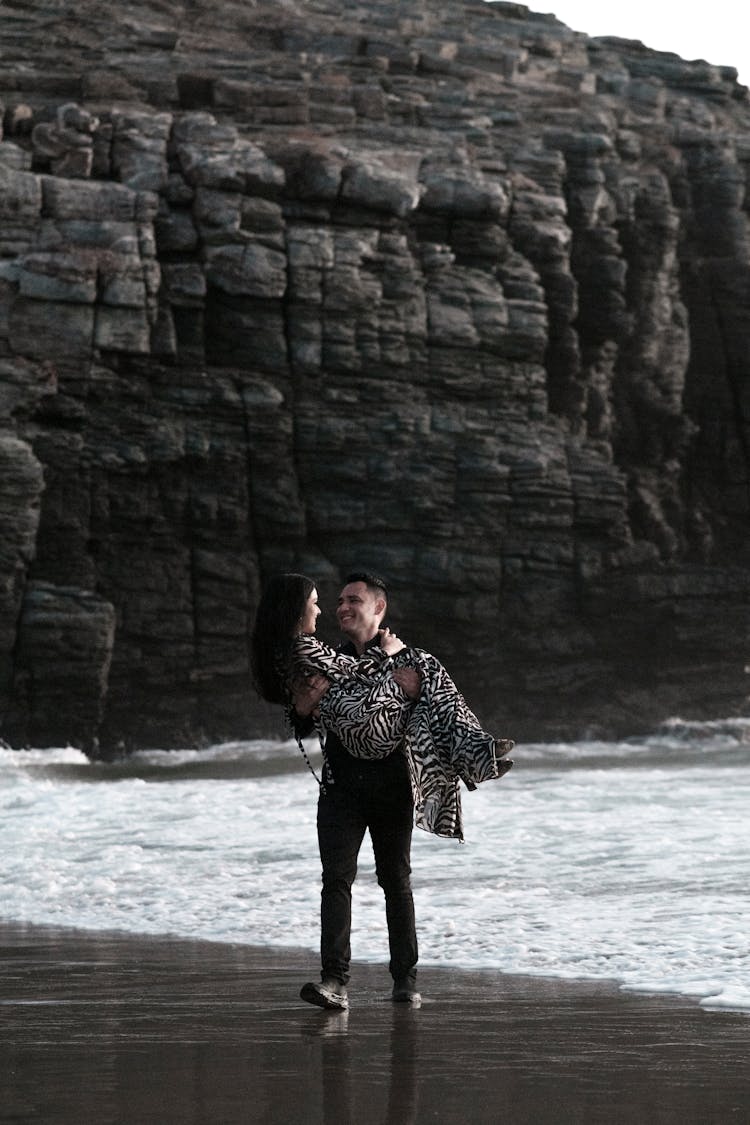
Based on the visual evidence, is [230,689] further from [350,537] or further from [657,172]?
[657,172]

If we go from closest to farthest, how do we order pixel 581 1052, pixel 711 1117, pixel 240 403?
pixel 711 1117 → pixel 581 1052 → pixel 240 403

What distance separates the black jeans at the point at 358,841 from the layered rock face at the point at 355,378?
20.0 meters

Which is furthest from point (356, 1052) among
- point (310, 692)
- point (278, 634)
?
point (278, 634)

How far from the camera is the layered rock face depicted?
88.9ft

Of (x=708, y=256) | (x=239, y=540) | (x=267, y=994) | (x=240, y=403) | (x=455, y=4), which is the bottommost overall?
(x=267, y=994)

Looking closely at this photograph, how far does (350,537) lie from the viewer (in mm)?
28781

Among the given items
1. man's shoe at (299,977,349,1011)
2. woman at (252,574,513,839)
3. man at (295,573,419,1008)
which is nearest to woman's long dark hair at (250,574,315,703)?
woman at (252,574,513,839)

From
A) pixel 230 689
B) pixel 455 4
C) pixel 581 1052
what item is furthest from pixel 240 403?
pixel 581 1052

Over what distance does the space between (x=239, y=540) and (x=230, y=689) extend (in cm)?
241

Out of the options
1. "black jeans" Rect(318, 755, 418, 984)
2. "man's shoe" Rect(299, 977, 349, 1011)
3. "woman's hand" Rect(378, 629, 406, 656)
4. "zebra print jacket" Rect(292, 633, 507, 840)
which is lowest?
"man's shoe" Rect(299, 977, 349, 1011)

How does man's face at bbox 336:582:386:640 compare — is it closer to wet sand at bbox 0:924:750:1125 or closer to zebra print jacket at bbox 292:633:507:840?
zebra print jacket at bbox 292:633:507:840

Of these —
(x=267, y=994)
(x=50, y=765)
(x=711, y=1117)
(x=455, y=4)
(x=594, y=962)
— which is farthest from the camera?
(x=455, y=4)

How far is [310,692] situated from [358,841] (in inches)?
24.9

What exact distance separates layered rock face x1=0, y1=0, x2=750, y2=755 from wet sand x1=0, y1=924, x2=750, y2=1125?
63.8 ft
